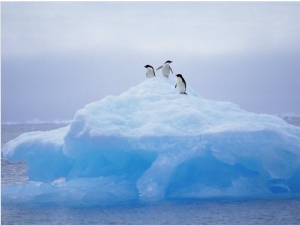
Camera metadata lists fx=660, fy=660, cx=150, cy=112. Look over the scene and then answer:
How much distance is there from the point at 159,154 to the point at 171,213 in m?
0.96

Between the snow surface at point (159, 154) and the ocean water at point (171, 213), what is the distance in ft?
0.83

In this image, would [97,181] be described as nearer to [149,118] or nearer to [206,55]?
[149,118]

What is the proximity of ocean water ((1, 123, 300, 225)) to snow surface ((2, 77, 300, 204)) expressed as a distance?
0.83 feet

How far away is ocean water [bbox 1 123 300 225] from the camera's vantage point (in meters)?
8.18

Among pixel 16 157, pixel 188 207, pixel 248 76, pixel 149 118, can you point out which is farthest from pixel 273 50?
pixel 16 157

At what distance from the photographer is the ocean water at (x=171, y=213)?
818 centimetres

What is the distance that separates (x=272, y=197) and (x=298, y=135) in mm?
1052

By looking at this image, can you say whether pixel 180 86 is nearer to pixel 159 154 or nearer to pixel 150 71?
pixel 150 71

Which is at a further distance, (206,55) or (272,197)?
(206,55)

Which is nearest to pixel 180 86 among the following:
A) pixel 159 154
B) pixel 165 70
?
pixel 165 70

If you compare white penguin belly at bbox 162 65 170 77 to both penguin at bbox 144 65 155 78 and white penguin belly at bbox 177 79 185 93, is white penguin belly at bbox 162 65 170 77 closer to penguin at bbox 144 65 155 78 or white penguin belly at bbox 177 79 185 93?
penguin at bbox 144 65 155 78

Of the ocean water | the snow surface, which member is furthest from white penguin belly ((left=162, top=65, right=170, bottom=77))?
the ocean water

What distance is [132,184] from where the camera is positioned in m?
9.34

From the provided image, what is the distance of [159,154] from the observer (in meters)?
9.03
